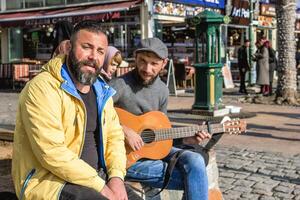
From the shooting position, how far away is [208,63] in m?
11.2

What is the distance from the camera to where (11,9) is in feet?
72.7

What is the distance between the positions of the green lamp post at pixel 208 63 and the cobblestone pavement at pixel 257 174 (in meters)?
3.71

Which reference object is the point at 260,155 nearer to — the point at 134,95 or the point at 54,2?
the point at 134,95

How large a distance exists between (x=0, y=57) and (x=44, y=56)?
8.25 feet

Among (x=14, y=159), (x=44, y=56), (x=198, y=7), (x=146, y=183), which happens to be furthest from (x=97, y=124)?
(x=44, y=56)

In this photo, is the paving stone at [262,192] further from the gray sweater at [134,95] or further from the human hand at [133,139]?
the human hand at [133,139]

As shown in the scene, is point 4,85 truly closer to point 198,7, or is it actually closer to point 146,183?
point 198,7

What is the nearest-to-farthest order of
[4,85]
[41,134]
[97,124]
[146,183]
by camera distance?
[41,134] → [97,124] → [146,183] → [4,85]

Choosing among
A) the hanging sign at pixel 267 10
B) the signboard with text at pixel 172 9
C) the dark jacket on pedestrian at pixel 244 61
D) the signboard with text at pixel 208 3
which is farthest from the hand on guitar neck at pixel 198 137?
the hanging sign at pixel 267 10

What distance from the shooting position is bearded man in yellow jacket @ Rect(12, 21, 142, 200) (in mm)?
2713

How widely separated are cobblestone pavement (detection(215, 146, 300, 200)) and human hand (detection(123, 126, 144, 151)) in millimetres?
1605

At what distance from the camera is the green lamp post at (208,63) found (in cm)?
1100

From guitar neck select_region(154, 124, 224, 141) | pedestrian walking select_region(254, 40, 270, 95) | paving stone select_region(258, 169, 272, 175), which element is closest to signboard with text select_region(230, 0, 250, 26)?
pedestrian walking select_region(254, 40, 270, 95)

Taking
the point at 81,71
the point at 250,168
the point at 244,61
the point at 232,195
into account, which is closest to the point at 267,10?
the point at 244,61
